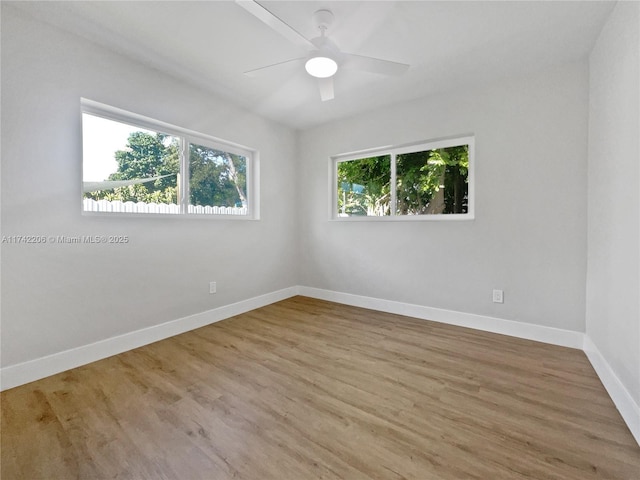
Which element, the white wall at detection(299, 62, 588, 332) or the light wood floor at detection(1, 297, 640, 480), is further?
the white wall at detection(299, 62, 588, 332)

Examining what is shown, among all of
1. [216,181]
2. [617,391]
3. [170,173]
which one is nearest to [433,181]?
[617,391]

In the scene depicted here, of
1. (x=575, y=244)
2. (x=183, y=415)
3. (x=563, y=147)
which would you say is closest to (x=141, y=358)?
(x=183, y=415)

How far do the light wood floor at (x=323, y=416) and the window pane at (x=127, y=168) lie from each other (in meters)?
1.30

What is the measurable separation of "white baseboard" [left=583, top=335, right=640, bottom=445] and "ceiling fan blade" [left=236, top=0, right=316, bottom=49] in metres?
2.71

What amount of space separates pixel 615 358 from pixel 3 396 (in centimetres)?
382

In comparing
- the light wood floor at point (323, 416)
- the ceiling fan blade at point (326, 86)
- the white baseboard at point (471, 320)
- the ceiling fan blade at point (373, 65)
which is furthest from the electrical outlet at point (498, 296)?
the ceiling fan blade at point (326, 86)

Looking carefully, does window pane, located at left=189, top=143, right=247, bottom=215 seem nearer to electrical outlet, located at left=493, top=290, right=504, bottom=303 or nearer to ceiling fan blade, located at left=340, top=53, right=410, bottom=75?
ceiling fan blade, located at left=340, top=53, right=410, bottom=75

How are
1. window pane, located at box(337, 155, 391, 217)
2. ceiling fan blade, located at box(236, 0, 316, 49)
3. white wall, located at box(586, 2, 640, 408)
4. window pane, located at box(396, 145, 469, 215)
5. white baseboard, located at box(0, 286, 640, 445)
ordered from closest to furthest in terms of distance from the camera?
ceiling fan blade, located at box(236, 0, 316, 49) < white wall, located at box(586, 2, 640, 408) < white baseboard, located at box(0, 286, 640, 445) < window pane, located at box(396, 145, 469, 215) < window pane, located at box(337, 155, 391, 217)

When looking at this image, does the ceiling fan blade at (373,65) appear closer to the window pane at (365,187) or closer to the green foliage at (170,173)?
the window pane at (365,187)

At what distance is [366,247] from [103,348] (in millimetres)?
2822

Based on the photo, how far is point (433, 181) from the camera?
3146 mm

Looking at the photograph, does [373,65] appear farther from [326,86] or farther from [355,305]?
[355,305]

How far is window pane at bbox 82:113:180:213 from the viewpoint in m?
2.25

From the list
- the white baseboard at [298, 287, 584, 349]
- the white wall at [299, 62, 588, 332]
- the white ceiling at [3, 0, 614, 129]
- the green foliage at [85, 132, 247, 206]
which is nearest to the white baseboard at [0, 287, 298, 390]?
the green foliage at [85, 132, 247, 206]
